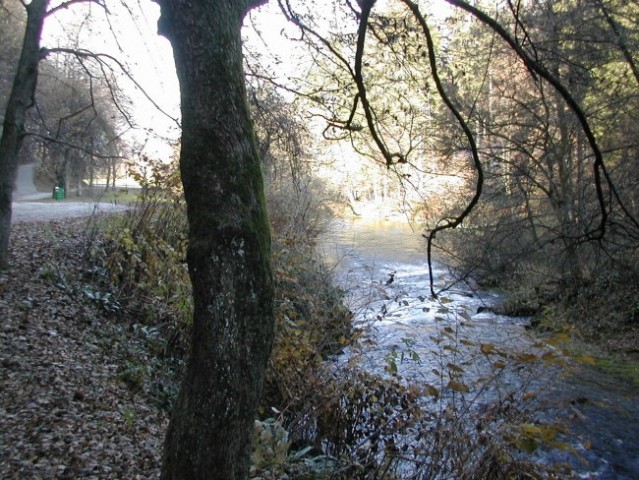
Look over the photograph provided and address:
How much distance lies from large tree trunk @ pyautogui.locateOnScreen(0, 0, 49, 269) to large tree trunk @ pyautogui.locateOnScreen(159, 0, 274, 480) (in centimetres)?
672

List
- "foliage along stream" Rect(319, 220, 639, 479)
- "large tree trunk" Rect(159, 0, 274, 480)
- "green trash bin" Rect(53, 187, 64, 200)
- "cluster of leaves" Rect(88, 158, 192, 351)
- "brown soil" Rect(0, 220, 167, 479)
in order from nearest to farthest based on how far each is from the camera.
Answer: "large tree trunk" Rect(159, 0, 274, 480) < "brown soil" Rect(0, 220, 167, 479) < "foliage along stream" Rect(319, 220, 639, 479) < "cluster of leaves" Rect(88, 158, 192, 351) < "green trash bin" Rect(53, 187, 64, 200)

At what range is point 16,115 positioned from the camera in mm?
Result: 8062

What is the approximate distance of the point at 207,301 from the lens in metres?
2.48

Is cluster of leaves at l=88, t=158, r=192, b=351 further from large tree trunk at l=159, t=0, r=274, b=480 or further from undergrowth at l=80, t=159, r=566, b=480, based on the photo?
large tree trunk at l=159, t=0, r=274, b=480

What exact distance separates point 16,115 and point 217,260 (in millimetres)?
7222

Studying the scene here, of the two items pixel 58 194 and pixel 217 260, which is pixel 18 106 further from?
pixel 58 194

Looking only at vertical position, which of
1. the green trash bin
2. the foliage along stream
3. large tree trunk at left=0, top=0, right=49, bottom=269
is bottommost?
the foliage along stream

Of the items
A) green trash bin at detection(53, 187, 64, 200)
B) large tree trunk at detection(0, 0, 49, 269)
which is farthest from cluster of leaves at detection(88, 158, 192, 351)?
green trash bin at detection(53, 187, 64, 200)

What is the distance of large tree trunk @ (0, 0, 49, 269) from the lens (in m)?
8.05

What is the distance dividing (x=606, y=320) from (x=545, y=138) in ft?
15.3

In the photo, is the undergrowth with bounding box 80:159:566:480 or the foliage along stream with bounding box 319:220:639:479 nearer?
the undergrowth with bounding box 80:159:566:480

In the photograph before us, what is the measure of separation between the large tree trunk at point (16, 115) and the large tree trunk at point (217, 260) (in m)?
6.72

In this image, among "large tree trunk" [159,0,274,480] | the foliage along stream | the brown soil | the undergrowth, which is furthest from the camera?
the foliage along stream

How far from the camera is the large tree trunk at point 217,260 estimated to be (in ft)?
8.12
